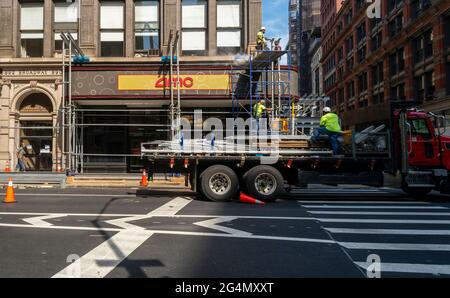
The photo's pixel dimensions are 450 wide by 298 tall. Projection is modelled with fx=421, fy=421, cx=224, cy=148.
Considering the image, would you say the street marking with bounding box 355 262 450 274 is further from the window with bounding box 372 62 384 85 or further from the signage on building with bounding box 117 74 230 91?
the window with bounding box 372 62 384 85

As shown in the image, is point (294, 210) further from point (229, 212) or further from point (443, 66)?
point (443, 66)

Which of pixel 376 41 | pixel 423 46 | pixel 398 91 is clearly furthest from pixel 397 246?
pixel 376 41

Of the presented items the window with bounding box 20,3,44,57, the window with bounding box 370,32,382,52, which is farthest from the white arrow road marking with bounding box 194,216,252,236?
the window with bounding box 370,32,382,52

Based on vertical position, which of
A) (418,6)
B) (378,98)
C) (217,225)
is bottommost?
(217,225)

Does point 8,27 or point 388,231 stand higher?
point 8,27

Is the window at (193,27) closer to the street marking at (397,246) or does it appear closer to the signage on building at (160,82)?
the signage on building at (160,82)

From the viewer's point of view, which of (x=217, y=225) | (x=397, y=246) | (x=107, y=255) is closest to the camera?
(x=107, y=255)

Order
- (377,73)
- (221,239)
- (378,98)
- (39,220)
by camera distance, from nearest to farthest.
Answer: (221,239), (39,220), (378,98), (377,73)

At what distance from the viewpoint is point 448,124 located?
12789 millimetres

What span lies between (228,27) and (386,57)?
27842 mm

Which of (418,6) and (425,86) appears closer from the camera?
(425,86)

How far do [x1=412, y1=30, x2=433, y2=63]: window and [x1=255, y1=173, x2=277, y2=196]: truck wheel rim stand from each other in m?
27.4

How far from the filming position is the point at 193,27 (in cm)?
2106

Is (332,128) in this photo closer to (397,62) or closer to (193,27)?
(193,27)
